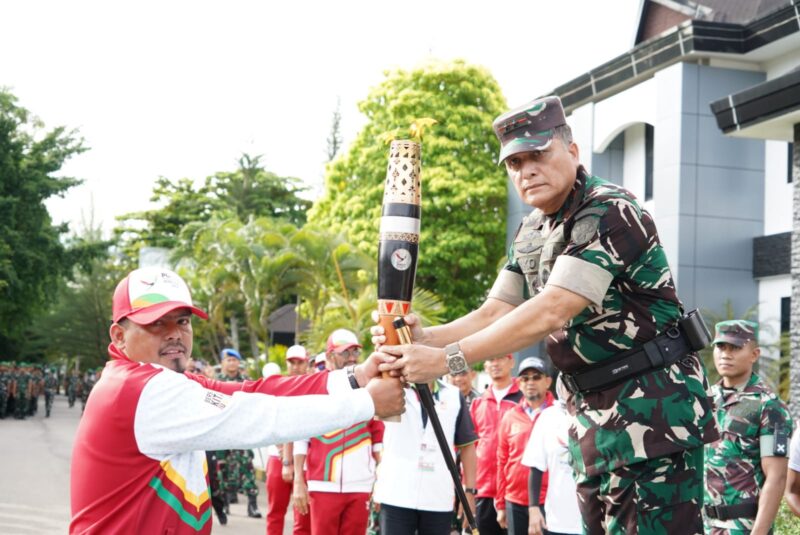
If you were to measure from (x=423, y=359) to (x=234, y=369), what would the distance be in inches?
472

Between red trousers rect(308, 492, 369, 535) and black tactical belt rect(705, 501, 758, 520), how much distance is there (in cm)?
300

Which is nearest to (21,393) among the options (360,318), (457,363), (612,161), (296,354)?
(360,318)

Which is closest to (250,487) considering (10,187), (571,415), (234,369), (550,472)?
Answer: (234,369)

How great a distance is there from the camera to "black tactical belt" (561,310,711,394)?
3754 millimetres

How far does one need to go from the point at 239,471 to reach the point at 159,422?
12.2 meters

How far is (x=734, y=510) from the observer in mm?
6980

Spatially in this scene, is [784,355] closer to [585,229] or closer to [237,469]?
[237,469]

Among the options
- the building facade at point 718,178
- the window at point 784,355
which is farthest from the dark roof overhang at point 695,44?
the window at point 784,355

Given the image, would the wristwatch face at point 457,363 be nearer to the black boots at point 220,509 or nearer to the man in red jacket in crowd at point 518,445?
the man in red jacket in crowd at point 518,445

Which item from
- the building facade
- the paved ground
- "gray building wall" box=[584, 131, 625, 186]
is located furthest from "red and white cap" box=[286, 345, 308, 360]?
"gray building wall" box=[584, 131, 625, 186]

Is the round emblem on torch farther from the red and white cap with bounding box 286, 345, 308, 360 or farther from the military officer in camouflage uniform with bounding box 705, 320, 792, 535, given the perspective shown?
the red and white cap with bounding box 286, 345, 308, 360

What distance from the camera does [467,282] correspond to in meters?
30.9

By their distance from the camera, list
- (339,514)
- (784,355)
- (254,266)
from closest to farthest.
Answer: (339,514), (784,355), (254,266)

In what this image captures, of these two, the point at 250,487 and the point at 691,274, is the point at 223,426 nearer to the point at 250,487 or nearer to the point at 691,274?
the point at 250,487
